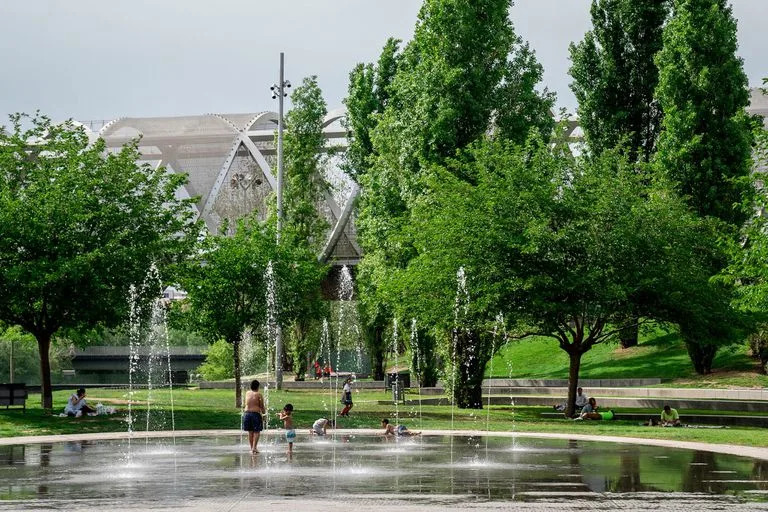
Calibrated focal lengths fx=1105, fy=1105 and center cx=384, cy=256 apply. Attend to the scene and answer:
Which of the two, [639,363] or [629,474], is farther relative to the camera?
[639,363]

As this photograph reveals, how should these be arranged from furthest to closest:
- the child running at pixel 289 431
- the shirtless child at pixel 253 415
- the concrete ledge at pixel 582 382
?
the concrete ledge at pixel 582 382 < the shirtless child at pixel 253 415 < the child running at pixel 289 431

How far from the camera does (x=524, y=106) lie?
130 ft

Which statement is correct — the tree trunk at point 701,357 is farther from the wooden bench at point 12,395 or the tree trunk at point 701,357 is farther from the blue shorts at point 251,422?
the blue shorts at point 251,422

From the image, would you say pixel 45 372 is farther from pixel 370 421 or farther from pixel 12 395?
pixel 370 421

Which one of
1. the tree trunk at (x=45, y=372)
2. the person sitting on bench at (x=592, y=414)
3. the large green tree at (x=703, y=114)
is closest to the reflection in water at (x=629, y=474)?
the person sitting on bench at (x=592, y=414)

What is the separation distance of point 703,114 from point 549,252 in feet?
46.8

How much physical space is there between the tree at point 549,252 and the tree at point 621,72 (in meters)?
14.1

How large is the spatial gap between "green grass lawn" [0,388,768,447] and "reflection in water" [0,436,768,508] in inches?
143

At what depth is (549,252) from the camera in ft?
107

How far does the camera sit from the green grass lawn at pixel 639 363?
138 ft

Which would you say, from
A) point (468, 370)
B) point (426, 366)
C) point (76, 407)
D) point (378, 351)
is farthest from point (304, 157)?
point (76, 407)

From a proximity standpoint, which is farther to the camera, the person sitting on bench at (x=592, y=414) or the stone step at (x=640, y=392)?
the stone step at (x=640, y=392)

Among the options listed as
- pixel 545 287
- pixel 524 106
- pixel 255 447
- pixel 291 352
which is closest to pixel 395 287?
pixel 545 287

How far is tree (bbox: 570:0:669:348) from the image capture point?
4797 cm
